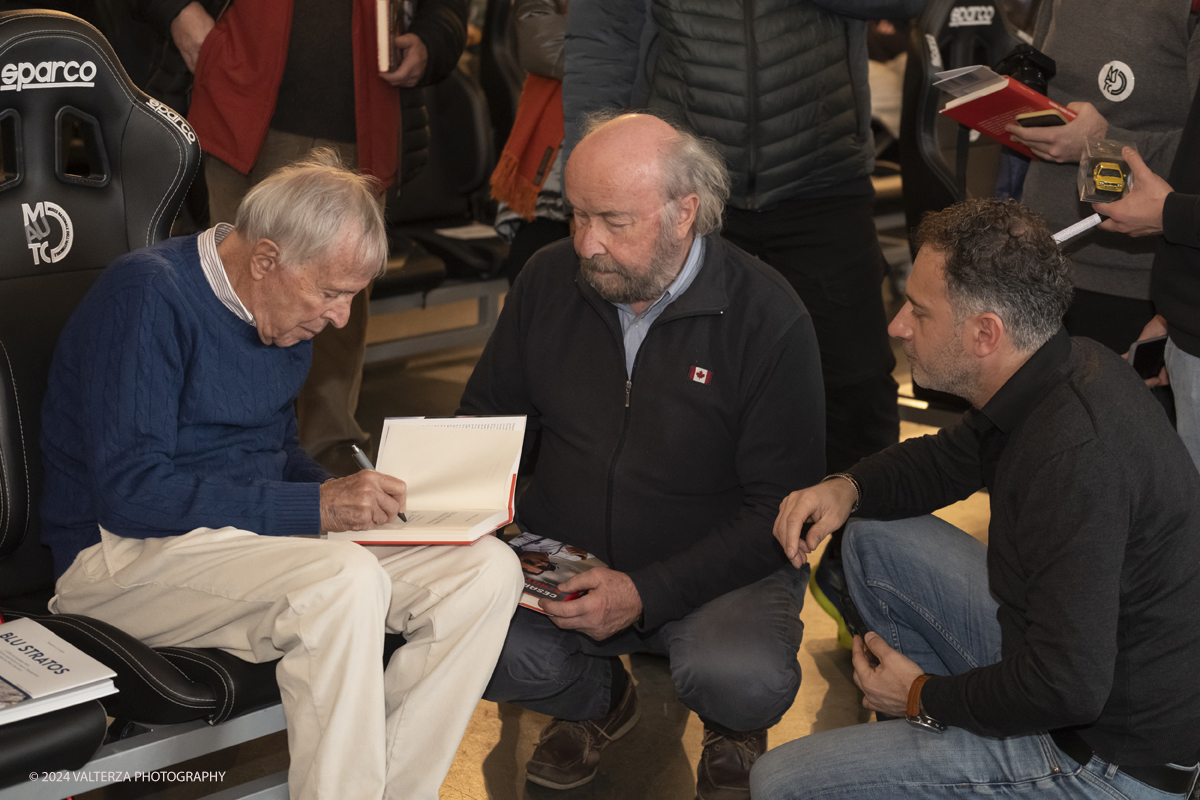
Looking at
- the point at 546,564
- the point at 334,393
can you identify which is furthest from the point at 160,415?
the point at 334,393

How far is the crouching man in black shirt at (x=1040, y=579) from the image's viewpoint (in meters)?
1.46

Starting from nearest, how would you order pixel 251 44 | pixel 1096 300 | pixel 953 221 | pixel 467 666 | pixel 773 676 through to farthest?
pixel 953 221 < pixel 467 666 < pixel 773 676 < pixel 1096 300 < pixel 251 44

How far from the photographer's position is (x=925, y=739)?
64.9 inches

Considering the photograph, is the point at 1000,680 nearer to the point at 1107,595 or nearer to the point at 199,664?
the point at 1107,595

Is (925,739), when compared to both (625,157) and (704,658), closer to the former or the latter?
(704,658)

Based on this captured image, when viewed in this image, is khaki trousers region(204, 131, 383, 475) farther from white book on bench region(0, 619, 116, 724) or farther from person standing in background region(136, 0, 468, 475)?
white book on bench region(0, 619, 116, 724)

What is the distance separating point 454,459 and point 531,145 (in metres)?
1.51

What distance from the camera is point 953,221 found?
1662mm

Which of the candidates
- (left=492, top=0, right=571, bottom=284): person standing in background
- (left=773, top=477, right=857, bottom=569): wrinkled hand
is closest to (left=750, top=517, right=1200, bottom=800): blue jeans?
(left=773, top=477, right=857, bottom=569): wrinkled hand

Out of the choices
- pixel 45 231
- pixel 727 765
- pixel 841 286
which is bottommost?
pixel 727 765

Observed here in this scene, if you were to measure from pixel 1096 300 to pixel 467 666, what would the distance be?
1.52 m

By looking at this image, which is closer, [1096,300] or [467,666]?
[467,666]

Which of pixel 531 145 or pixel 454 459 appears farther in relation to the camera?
pixel 531 145

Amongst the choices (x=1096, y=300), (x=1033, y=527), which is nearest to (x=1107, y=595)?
(x=1033, y=527)
